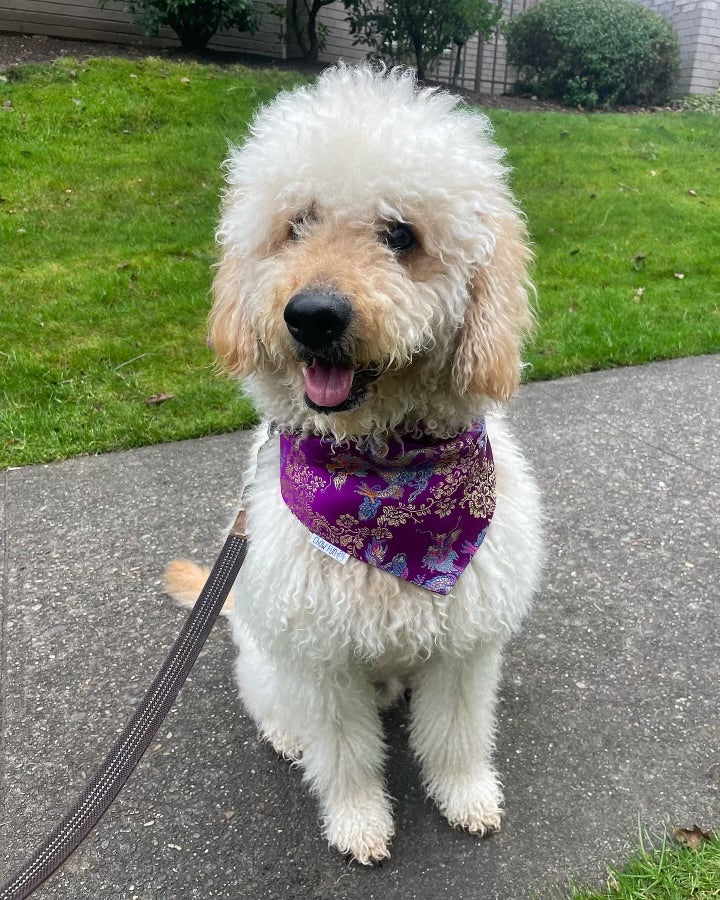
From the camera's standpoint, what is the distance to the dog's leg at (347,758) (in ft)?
6.61

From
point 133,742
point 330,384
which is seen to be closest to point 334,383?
point 330,384

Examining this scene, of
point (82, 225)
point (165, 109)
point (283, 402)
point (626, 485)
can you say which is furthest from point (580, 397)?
point (165, 109)

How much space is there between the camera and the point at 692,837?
201 cm

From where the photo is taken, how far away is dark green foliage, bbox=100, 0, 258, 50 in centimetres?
981

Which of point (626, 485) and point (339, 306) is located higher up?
point (339, 306)

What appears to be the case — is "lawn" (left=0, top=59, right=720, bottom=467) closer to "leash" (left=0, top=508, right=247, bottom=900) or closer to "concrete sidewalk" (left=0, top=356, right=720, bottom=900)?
"concrete sidewalk" (left=0, top=356, right=720, bottom=900)

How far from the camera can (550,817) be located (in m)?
2.14

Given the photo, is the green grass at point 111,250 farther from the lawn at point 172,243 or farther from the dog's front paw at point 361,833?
the dog's front paw at point 361,833

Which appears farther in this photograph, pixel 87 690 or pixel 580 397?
pixel 580 397

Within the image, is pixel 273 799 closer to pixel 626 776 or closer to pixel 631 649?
pixel 626 776

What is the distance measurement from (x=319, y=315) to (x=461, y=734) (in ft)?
4.69

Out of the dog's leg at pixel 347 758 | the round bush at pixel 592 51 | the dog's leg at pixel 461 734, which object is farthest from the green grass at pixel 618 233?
the dog's leg at pixel 347 758

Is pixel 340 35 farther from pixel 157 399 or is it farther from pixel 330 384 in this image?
pixel 330 384

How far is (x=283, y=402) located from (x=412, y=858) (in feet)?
4.70
